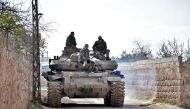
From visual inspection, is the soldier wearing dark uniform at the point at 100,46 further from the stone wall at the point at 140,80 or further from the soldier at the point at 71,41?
the stone wall at the point at 140,80

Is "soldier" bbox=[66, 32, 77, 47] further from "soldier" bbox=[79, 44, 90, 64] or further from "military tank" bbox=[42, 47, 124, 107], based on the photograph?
"military tank" bbox=[42, 47, 124, 107]

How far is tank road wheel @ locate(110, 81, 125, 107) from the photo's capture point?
19359 mm

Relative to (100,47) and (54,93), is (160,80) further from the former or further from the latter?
(54,93)

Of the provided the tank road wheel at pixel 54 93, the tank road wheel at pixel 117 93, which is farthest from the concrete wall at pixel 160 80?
the tank road wheel at pixel 54 93

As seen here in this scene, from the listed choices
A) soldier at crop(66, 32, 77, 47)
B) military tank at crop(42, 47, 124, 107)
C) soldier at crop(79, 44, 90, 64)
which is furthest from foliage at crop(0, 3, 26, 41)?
soldier at crop(66, 32, 77, 47)

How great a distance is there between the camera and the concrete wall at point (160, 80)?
20531 millimetres

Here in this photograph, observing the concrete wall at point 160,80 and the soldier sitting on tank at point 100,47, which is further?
the soldier sitting on tank at point 100,47

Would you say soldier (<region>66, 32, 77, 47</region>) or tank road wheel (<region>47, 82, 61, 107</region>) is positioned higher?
soldier (<region>66, 32, 77, 47</region>)

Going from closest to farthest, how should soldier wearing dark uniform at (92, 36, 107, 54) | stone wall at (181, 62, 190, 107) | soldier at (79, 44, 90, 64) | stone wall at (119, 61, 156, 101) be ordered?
stone wall at (181, 62, 190, 107), soldier at (79, 44, 90, 64), soldier wearing dark uniform at (92, 36, 107, 54), stone wall at (119, 61, 156, 101)

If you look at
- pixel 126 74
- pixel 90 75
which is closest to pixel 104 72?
pixel 90 75

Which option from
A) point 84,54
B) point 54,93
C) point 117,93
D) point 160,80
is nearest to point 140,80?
point 160,80

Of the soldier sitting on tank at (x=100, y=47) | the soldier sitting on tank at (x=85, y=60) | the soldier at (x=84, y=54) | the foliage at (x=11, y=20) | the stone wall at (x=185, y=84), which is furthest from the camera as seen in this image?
the soldier sitting on tank at (x=100, y=47)

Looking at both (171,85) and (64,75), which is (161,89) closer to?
(171,85)

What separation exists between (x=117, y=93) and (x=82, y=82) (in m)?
1.42
